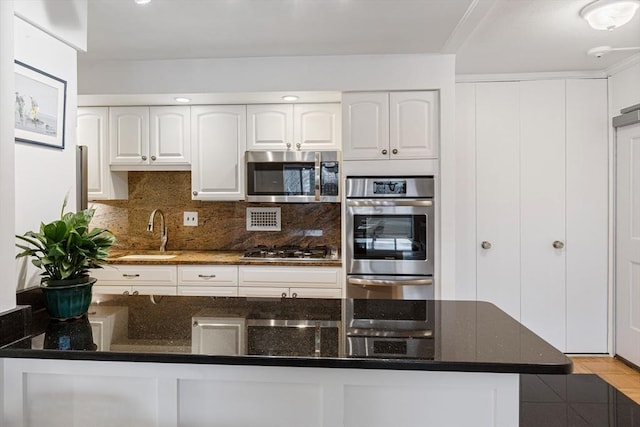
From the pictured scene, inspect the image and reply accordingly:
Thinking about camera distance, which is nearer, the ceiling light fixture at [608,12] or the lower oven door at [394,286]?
the ceiling light fixture at [608,12]

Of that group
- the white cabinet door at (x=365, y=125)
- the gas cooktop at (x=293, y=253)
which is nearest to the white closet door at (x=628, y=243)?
the white cabinet door at (x=365, y=125)

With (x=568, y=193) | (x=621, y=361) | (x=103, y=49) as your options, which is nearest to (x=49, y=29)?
(x=103, y=49)

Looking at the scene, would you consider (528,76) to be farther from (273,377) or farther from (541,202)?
(273,377)

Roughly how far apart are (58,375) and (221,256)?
80.7 inches

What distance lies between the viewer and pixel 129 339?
4.06ft

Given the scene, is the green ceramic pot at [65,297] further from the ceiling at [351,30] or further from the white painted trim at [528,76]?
the white painted trim at [528,76]

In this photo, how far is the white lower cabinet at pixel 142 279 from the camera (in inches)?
119

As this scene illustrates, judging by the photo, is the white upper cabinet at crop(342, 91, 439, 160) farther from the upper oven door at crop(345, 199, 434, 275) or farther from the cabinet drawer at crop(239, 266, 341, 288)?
the cabinet drawer at crop(239, 266, 341, 288)

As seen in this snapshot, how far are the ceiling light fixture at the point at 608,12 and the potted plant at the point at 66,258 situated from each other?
2.61m

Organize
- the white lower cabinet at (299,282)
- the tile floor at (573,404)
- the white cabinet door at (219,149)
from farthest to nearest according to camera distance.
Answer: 1. the white cabinet door at (219,149)
2. the white lower cabinet at (299,282)
3. the tile floor at (573,404)

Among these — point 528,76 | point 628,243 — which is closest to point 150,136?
point 528,76

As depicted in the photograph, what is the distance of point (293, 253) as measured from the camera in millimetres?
3188

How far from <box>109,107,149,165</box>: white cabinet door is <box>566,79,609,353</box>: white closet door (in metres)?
3.45

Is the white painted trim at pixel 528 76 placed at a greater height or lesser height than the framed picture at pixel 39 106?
greater
